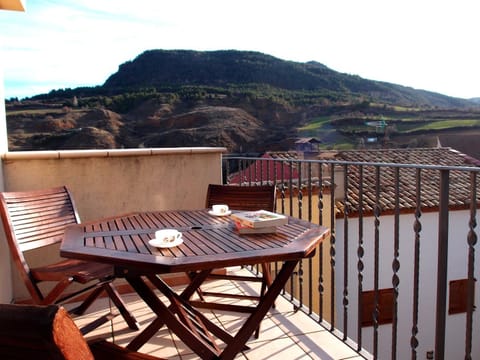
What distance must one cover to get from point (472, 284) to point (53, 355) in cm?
163

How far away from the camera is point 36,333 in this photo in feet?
2.42

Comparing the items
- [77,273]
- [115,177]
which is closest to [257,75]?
[115,177]

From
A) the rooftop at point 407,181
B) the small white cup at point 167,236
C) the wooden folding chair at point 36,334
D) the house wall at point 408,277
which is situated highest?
the wooden folding chair at point 36,334

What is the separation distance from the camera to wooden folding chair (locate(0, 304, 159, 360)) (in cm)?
74

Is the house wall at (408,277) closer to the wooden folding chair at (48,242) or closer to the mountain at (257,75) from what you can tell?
the wooden folding chair at (48,242)

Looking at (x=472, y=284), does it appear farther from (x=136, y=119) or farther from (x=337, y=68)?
(x=337, y=68)

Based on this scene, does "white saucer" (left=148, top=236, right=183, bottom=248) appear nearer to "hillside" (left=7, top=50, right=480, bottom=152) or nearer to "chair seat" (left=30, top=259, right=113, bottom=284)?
"chair seat" (left=30, top=259, right=113, bottom=284)

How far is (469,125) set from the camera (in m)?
33.1

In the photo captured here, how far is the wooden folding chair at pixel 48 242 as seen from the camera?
7.55 ft

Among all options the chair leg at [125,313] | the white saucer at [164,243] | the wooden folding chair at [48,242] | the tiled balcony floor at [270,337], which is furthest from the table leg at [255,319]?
the chair leg at [125,313]

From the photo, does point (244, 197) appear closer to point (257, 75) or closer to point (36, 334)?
point (36, 334)

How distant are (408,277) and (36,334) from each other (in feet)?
33.9

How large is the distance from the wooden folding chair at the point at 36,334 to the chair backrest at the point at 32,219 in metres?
1.73

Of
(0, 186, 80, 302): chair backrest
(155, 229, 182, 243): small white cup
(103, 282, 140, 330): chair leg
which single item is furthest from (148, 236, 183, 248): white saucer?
(103, 282, 140, 330): chair leg
